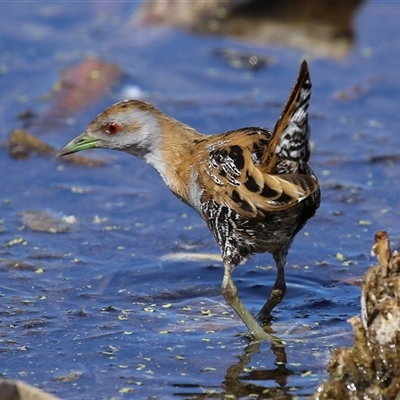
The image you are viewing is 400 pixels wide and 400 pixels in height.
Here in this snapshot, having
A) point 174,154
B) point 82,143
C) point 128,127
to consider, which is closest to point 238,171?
point 174,154

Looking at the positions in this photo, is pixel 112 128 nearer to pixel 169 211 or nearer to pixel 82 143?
pixel 82 143

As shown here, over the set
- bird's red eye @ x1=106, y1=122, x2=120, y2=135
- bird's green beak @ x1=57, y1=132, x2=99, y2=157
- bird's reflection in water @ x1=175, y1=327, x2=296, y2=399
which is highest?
bird's red eye @ x1=106, y1=122, x2=120, y2=135

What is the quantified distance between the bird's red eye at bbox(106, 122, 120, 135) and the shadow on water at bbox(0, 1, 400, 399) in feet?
3.31

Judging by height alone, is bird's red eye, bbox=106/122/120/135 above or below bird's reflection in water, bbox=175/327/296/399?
above

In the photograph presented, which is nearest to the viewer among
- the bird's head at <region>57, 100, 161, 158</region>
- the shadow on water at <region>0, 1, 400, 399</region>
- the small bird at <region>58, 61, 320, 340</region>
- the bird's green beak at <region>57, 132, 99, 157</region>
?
the small bird at <region>58, 61, 320, 340</region>

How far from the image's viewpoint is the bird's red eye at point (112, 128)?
6074 mm

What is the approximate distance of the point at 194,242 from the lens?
279 inches

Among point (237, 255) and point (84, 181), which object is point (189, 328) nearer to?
point (237, 255)

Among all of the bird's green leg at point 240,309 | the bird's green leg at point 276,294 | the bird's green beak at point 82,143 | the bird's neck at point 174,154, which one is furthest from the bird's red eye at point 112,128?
the bird's green leg at point 276,294

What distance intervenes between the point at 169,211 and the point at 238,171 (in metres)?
2.38

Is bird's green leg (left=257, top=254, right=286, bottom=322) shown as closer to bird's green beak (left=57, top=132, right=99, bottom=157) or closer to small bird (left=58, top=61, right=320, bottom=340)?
small bird (left=58, top=61, right=320, bottom=340)

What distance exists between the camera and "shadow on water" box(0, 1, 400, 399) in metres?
5.27

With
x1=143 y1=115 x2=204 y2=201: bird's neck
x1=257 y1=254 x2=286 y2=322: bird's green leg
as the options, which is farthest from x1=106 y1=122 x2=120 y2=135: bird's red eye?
x1=257 y1=254 x2=286 y2=322: bird's green leg

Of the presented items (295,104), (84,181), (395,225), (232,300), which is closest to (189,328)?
(232,300)
